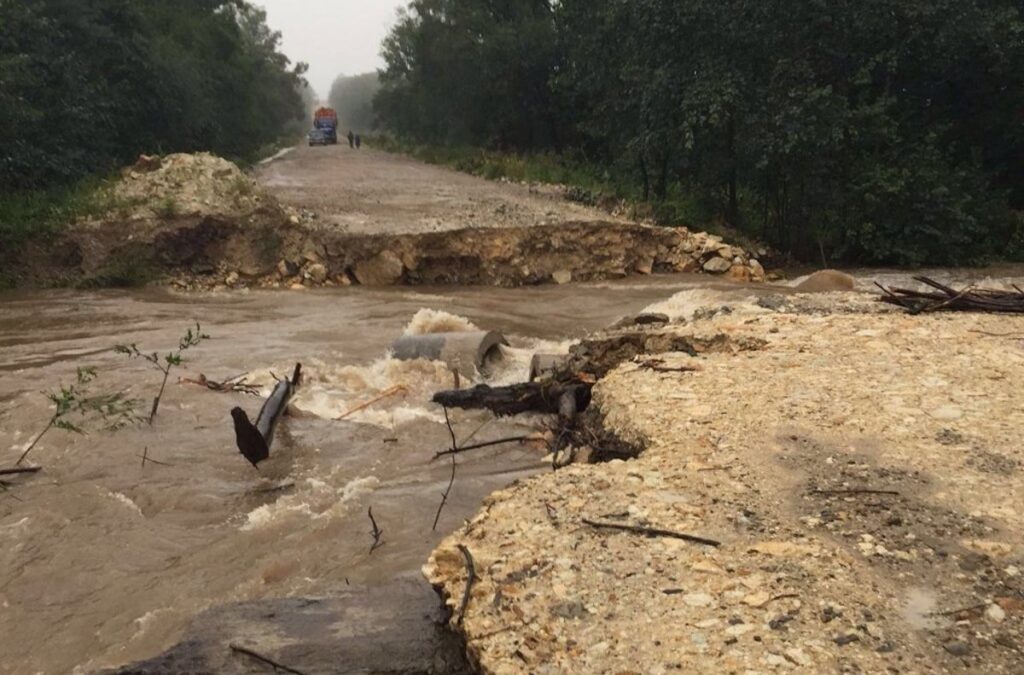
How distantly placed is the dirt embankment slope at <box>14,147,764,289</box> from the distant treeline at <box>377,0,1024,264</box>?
2.19 metres

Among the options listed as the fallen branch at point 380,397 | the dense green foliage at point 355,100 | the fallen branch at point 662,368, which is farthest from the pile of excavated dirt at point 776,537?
the dense green foliage at point 355,100

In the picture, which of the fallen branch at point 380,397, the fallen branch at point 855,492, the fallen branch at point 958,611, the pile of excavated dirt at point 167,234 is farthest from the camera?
the pile of excavated dirt at point 167,234

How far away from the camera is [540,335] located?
10266 mm

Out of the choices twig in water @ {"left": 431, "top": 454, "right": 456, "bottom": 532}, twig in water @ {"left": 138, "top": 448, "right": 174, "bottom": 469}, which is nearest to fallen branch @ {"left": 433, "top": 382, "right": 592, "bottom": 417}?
twig in water @ {"left": 431, "top": 454, "right": 456, "bottom": 532}

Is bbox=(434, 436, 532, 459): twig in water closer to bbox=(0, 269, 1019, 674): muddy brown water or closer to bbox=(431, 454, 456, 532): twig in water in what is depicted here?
bbox=(0, 269, 1019, 674): muddy brown water

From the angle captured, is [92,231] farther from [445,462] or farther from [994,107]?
[994,107]

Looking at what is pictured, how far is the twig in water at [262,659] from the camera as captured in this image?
2.87 m

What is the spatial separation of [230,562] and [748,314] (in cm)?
519

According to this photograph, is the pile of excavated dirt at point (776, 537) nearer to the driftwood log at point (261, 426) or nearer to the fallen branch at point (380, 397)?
the driftwood log at point (261, 426)

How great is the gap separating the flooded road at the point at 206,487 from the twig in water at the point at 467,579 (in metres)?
0.83

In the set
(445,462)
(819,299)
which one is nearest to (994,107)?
(819,299)

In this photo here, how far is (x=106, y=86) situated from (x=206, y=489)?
1686 centimetres

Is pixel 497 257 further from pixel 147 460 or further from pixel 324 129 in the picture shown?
pixel 324 129

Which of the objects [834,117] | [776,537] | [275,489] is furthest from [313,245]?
[776,537]
